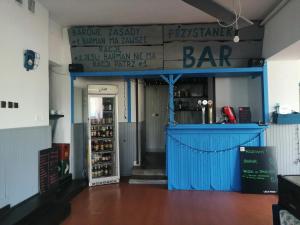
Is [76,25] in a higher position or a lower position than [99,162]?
higher

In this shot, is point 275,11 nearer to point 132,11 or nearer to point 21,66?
point 132,11

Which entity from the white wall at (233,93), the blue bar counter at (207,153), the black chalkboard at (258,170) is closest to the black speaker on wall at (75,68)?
the blue bar counter at (207,153)

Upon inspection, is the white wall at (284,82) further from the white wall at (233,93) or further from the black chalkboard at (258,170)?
the black chalkboard at (258,170)

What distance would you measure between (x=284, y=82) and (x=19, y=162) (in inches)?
201

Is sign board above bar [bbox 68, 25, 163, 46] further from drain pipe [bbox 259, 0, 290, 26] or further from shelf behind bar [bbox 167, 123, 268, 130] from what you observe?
drain pipe [bbox 259, 0, 290, 26]

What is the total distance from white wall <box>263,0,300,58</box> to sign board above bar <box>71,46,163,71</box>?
2.17 meters

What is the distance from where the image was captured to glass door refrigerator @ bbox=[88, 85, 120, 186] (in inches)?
236

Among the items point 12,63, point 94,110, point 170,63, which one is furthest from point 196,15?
point 12,63

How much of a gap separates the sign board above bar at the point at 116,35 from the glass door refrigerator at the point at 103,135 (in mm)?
994

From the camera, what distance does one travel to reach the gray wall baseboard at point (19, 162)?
11.8 ft

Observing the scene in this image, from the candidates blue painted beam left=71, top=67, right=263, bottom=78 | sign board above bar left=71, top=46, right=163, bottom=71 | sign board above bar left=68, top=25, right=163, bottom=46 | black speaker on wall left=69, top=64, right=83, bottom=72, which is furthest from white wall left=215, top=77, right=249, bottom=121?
black speaker on wall left=69, top=64, right=83, bottom=72

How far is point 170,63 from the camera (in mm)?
5824

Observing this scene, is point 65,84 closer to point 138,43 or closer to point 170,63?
point 138,43

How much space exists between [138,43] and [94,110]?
5.86 feet
